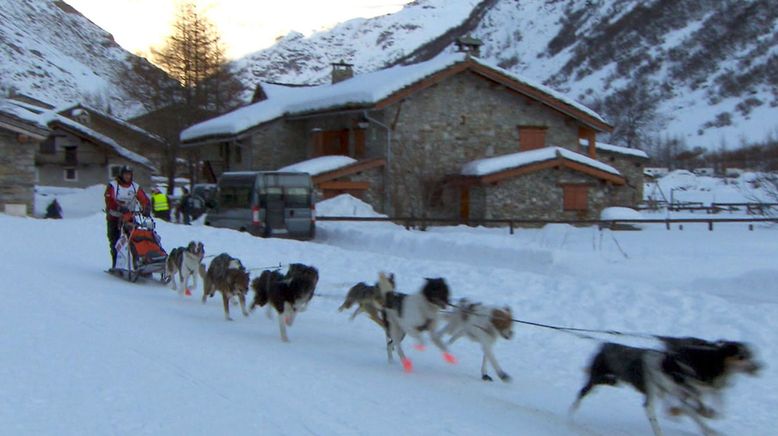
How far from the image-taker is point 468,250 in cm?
2008

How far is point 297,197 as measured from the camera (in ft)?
81.7

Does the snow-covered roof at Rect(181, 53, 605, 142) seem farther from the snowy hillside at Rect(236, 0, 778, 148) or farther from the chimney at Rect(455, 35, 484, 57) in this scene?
the snowy hillside at Rect(236, 0, 778, 148)

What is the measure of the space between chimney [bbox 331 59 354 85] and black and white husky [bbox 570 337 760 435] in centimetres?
3968

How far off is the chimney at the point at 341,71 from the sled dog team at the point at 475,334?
32373 millimetres

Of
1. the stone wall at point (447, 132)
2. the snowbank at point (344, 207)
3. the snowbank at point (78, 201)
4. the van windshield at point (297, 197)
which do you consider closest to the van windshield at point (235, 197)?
Answer: the van windshield at point (297, 197)

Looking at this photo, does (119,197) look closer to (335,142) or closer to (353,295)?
(353,295)

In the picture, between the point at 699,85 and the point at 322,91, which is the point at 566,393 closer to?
the point at 322,91

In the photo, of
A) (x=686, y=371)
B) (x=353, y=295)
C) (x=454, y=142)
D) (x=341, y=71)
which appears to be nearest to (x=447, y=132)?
(x=454, y=142)

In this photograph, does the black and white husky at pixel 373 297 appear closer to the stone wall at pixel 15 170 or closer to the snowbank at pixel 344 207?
the snowbank at pixel 344 207

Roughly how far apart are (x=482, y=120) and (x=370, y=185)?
5.80 meters

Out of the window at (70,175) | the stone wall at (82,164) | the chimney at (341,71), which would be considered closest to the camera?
the chimney at (341,71)

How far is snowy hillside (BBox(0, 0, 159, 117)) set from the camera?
433 ft

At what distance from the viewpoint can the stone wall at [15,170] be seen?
29375 millimetres

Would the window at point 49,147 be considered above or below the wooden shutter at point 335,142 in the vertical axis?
above
